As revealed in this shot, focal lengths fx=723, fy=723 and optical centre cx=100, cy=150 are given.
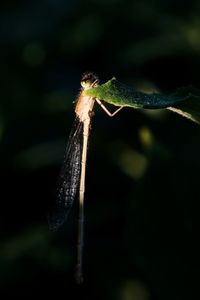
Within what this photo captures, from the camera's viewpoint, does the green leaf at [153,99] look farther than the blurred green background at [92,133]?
No

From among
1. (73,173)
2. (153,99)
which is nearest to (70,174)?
(73,173)

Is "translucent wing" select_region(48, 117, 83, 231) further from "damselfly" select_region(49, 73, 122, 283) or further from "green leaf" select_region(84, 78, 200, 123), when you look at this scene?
"green leaf" select_region(84, 78, 200, 123)

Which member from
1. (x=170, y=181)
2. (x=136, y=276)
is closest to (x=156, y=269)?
(x=170, y=181)

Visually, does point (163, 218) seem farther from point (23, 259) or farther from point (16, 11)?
point (16, 11)

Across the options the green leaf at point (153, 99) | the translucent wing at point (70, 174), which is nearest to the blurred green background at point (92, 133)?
the translucent wing at point (70, 174)

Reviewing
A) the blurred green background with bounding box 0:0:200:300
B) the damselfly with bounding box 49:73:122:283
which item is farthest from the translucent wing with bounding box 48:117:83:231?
the blurred green background with bounding box 0:0:200:300

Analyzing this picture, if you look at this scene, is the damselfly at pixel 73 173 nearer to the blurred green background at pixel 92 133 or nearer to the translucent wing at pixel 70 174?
the translucent wing at pixel 70 174
